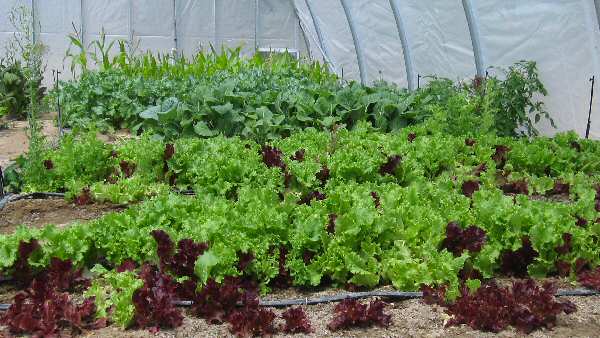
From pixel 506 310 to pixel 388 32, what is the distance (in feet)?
30.6

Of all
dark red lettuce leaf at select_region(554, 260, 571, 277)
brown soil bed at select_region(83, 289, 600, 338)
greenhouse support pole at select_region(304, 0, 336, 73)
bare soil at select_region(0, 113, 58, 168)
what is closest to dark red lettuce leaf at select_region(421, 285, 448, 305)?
brown soil bed at select_region(83, 289, 600, 338)

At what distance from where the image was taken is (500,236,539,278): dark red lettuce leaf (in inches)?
160

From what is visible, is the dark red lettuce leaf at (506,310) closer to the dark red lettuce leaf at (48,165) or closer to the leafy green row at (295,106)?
the leafy green row at (295,106)

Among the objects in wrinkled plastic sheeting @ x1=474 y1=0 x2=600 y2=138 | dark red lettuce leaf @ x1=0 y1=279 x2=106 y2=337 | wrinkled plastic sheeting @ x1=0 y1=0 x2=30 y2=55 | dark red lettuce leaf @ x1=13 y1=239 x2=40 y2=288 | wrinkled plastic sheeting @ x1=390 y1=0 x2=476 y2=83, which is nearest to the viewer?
dark red lettuce leaf @ x1=0 y1=279 x2=106 y2=337

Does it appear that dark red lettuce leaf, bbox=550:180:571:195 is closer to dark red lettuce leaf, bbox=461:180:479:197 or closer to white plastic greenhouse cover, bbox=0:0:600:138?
dark red lettuce leaf, bbox=461:180:479:197

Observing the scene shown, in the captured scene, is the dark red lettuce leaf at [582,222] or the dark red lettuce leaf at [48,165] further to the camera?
the dark red lettuce leaf at [48,165]

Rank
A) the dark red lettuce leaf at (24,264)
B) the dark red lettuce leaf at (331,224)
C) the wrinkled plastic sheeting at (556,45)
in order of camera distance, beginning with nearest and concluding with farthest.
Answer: the dark red lettuce leaf at (24,264), the dark red lettuce leaf at (331,224), the wrinkled plastic sheeting at (556,45)

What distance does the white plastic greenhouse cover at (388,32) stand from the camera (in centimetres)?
746

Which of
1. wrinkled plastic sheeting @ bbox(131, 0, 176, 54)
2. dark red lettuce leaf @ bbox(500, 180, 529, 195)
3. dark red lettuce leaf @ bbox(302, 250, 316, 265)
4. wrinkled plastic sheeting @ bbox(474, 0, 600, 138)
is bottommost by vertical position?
dark red lettuce leaf @ bbox(302, 250, 316, 265)

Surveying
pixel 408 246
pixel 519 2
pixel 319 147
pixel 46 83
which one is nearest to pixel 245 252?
pixel 408 246

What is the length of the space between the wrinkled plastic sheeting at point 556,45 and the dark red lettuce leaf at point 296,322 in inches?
200

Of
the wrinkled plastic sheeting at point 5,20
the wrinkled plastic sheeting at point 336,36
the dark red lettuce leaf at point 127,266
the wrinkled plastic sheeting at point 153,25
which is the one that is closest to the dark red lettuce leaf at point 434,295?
the dark red lettuce leaf at point 127,266

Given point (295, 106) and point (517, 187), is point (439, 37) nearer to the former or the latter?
point (295, 106)

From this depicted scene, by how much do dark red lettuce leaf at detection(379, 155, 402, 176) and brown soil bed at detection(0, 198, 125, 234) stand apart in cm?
224
